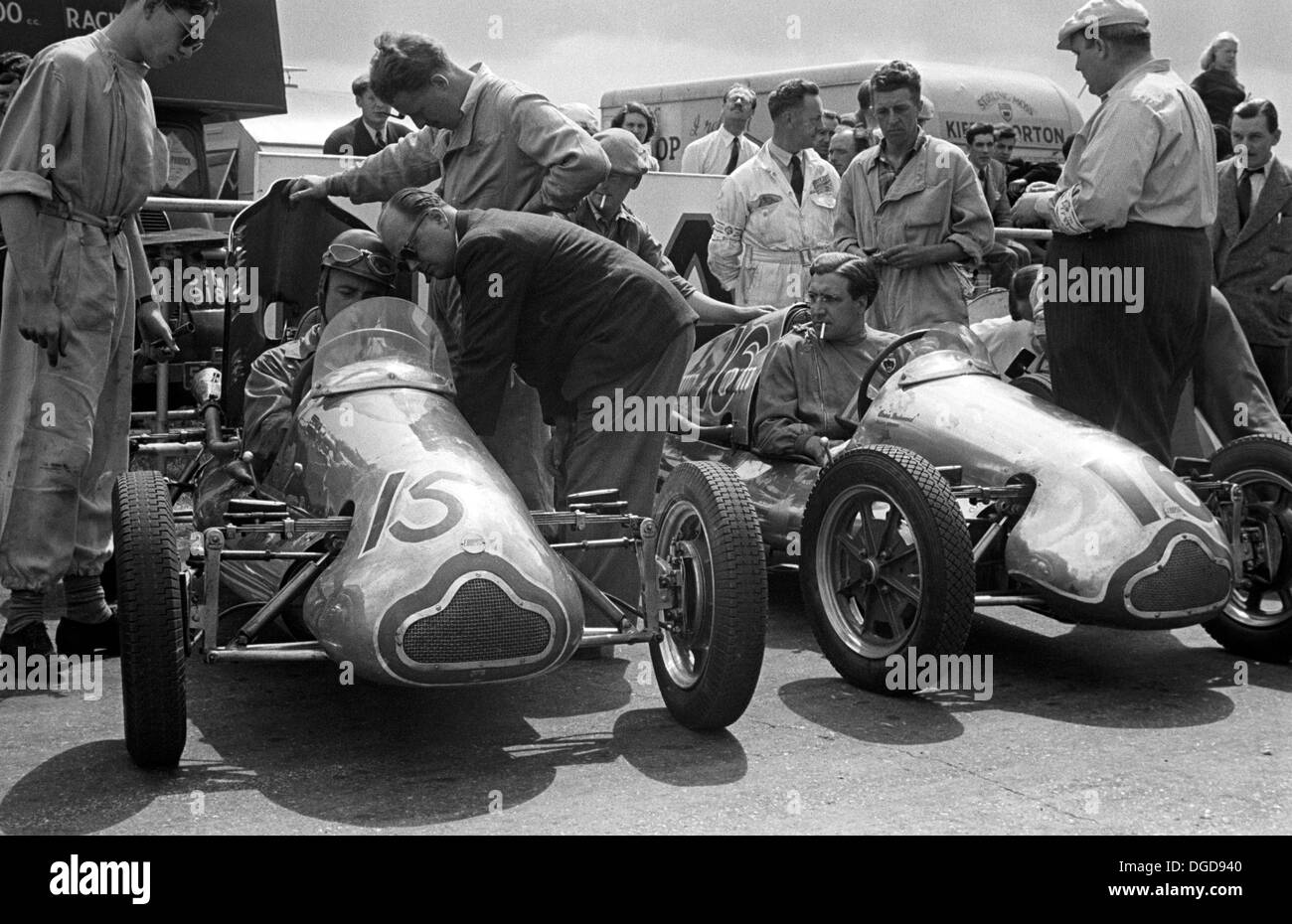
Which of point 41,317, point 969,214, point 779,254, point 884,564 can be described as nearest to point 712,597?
point 884,564

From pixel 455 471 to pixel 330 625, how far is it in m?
0.57

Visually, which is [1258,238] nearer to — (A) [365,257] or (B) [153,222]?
(A) [365,257]

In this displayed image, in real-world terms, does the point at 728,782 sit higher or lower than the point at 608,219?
lower

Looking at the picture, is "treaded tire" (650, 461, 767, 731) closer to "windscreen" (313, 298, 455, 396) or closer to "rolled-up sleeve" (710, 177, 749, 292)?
"windscreen" (313, 298, 455, 396)

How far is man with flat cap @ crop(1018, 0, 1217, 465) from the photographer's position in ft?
18.9

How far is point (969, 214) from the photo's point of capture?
713 cm

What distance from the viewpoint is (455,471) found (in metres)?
4.36

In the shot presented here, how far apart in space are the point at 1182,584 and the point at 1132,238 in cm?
149

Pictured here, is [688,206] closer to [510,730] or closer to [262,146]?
[510,730]

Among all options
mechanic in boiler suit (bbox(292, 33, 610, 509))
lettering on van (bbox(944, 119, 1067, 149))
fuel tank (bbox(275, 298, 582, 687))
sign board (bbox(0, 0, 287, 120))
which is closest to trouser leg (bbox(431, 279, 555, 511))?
mechanic in boiler suit (bbox(292, 33, 610, 509))

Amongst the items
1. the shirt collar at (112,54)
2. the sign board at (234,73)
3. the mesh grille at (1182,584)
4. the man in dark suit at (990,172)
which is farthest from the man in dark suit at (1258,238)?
Answer: the sign board at (234,73)

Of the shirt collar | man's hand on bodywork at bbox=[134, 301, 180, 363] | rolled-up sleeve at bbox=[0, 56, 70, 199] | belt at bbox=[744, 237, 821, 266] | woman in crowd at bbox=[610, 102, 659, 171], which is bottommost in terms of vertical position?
belt at bbox=[744, 237, 821, 266]

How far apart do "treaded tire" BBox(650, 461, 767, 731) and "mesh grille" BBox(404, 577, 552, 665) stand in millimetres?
636

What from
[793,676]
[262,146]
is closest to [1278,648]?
[793,676]
